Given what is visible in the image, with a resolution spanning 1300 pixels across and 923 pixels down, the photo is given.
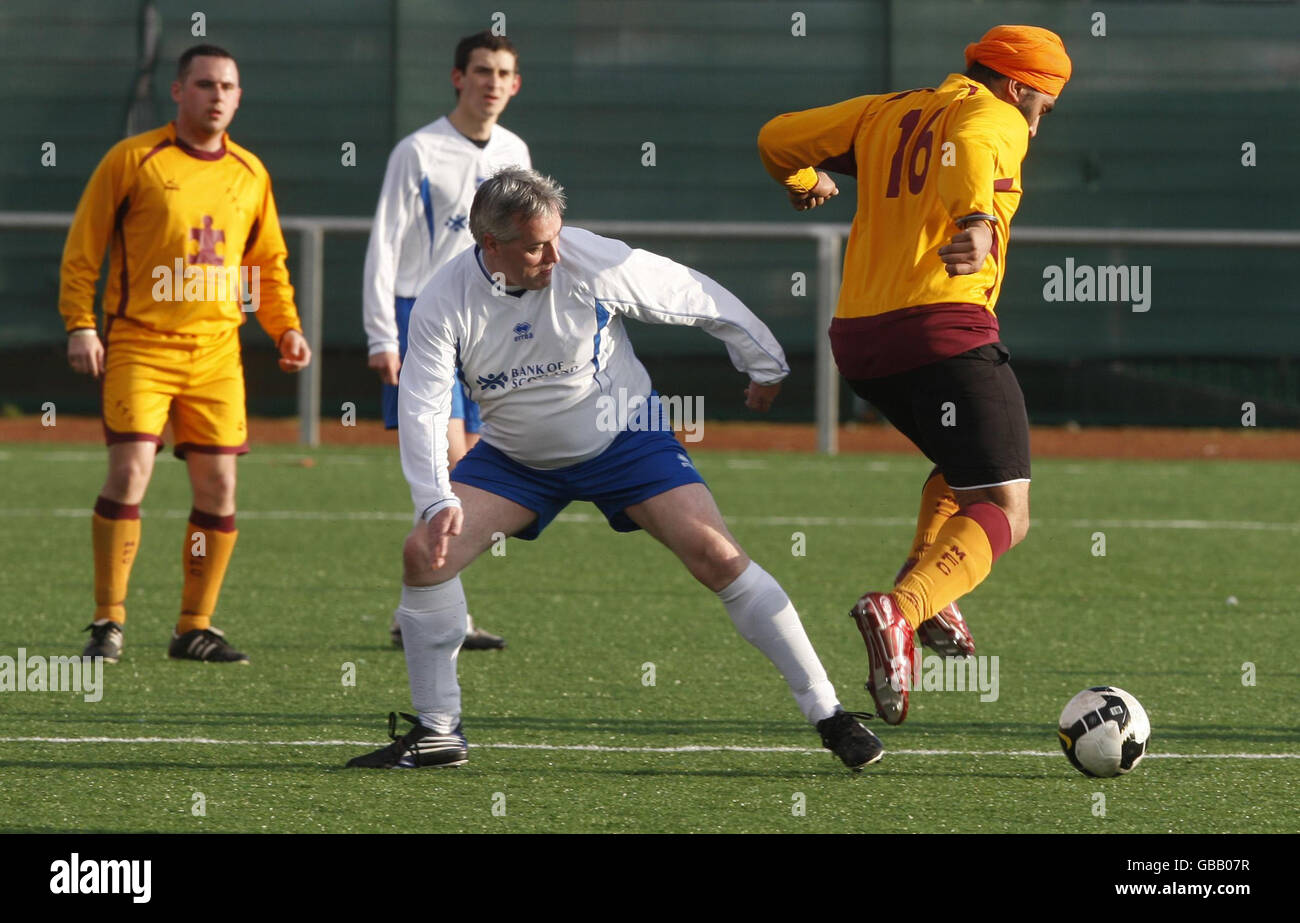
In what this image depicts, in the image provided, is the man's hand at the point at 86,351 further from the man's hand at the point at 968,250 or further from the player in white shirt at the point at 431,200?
the man's hand at the point at 968,250

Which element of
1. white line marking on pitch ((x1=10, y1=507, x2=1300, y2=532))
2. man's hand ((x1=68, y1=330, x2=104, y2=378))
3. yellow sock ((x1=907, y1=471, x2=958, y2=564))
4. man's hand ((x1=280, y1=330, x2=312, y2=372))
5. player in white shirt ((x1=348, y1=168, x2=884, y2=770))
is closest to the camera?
player in white shirt ((x1=348, y1=168, x2=884, y2=770))

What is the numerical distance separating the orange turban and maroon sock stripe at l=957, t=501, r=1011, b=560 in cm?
111

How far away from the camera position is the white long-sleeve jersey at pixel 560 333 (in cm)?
477

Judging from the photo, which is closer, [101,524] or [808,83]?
[101,524]

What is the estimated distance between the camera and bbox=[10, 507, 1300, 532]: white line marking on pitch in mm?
10312

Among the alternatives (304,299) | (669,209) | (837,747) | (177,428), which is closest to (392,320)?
(177,428)

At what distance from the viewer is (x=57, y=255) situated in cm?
1622

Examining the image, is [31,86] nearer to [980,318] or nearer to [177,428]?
[177,428]

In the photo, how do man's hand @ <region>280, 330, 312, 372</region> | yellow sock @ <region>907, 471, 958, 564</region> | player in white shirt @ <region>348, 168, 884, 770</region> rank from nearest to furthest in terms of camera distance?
player in white shirt @ <region>348, 168, 884, 770</region> → yellow sock @ <region>907, 471, 958, 564</region> → man's hand @ <region>280, 330, 312, 372</region>

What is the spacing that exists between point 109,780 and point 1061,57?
9.93ft

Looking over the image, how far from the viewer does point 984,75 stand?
521 cm

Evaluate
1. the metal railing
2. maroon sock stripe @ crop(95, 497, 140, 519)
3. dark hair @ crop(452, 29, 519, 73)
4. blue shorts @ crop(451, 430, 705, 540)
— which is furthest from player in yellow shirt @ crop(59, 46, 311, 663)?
the metal railing

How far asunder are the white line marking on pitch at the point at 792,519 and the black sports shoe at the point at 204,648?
3777 mm

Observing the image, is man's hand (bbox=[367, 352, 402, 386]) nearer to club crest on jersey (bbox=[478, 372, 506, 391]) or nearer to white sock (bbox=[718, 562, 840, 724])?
club crest on jersey (bbox=[478, 372, 506, 391])
